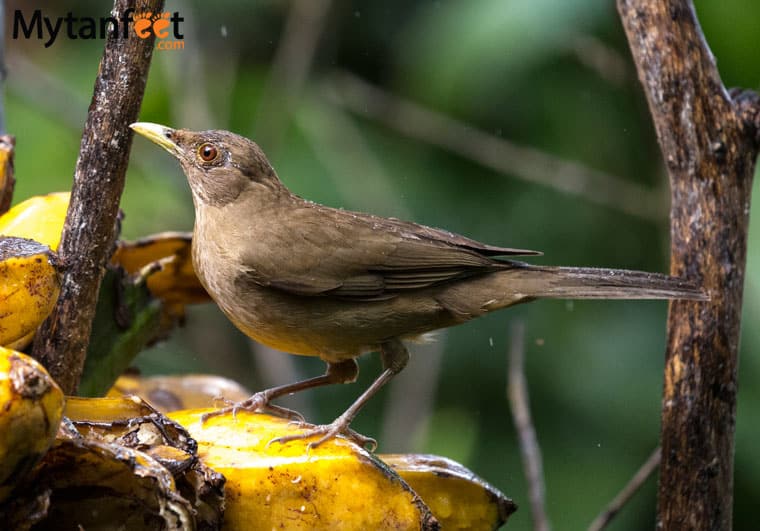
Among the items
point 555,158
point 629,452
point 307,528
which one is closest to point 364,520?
point 307,528

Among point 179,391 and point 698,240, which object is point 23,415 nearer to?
point 179,391

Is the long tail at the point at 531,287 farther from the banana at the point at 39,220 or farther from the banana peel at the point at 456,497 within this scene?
the banana at the point at 39,220

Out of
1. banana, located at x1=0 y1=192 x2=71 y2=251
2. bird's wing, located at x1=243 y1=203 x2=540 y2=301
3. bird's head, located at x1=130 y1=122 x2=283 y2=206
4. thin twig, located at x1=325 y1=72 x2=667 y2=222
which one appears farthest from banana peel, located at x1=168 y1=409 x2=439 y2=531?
thin twig, located at x1=325 y1=72 x2=667 y2=222

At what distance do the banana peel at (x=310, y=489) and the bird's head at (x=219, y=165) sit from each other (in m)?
1.55

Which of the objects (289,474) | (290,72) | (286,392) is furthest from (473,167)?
(289,474)

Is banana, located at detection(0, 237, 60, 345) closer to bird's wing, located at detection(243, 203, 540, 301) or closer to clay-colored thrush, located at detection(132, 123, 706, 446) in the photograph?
clay-colored thrush, located at detection(132, 123, 706, 446)

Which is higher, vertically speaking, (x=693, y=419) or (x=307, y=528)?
(x=693, y=419)

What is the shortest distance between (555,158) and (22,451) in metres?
4.11

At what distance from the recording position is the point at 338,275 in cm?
314

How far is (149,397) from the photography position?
273cm

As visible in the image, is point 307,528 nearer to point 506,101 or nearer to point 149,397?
point 149,397

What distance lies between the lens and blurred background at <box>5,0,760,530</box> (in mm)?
4766

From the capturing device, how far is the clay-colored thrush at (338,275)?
3.03 metres

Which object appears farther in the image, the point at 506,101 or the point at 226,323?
the point at 226,323
